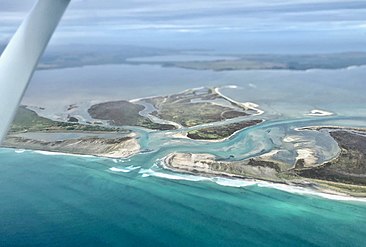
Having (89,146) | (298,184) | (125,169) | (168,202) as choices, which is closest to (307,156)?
(298,184)

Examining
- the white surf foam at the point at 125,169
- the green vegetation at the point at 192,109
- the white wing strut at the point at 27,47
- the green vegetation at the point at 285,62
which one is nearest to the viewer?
the white wing strut at the point at 27,47

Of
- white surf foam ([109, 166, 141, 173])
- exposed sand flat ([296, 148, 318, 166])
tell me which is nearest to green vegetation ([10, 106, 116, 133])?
white surf foam ([109, 166, 141, 173])

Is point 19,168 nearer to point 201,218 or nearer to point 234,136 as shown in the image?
point 201,218

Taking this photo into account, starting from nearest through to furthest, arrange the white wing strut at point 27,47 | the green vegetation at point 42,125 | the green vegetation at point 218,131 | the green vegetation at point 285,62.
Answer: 1. the white wing strut at point 27,47
2. the green vegetation at point 218,131
3. the green vegetation at point 42,125
4. the green vegetation at point 285,62

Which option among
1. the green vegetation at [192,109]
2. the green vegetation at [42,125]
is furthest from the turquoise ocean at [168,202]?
the green vegetation at [42,125]

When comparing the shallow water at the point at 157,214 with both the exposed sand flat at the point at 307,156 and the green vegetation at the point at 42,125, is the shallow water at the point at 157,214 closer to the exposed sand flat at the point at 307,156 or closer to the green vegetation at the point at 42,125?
the exposed sand flat at the point at 307,156
